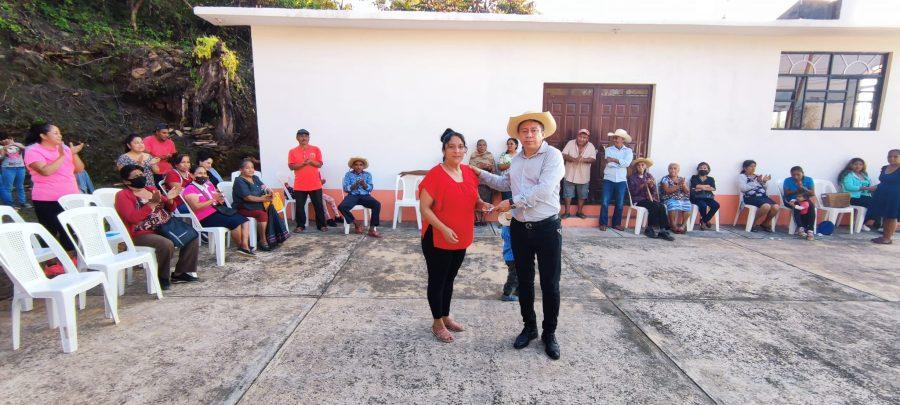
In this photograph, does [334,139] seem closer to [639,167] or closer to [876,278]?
[639,167]

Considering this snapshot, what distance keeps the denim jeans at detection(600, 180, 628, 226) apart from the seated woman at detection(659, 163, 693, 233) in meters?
0.61

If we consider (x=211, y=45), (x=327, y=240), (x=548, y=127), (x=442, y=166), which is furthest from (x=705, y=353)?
(x=211, y=45)

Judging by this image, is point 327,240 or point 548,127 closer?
point 548,127

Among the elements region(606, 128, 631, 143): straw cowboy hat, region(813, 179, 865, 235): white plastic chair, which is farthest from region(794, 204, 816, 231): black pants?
region(606, 128, 631, 143): straw cowboy hat

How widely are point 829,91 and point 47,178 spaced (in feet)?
35.0

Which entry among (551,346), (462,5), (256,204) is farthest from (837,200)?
(462,5)

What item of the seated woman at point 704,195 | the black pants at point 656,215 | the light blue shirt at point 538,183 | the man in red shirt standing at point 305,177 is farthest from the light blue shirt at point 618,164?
the man in red shirt standing at point 305,177

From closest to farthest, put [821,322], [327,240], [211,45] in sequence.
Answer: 1. [821,322]
2. [327,240]
3. [211,45]

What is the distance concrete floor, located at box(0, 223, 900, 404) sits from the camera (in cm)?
235

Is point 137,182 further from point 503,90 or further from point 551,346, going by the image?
point 503,90

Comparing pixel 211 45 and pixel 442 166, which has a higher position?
pixel 211 45

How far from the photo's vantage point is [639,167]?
6.39 metres

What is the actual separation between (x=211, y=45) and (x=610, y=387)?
1069 centimetres

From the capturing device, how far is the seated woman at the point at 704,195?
6.43 m
